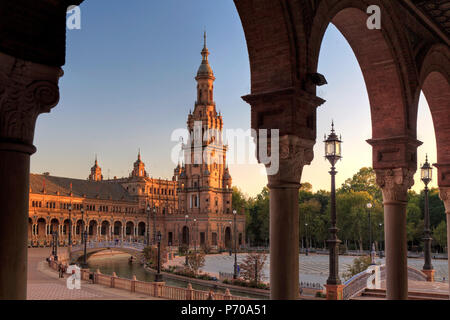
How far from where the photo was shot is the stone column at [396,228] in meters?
9.64

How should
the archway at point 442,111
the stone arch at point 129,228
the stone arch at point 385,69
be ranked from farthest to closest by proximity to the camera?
the stone arch at point 129,228 < the archway at point 442,111 < the stone arch at point 385,69

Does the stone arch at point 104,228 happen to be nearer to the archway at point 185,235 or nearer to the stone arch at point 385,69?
the archway at point 185,235

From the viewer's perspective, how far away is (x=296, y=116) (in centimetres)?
691

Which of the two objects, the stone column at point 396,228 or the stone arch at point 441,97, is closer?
the stone column at point 396,228

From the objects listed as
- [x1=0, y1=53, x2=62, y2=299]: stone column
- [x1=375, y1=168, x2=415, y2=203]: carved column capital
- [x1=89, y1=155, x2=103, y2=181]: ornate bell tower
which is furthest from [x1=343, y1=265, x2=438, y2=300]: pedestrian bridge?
[x1=89, y1=155, x2=103, y2=181]: ornate bell tower

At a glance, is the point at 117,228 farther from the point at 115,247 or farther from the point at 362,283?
the point at 362,283

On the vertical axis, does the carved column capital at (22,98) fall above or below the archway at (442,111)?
below

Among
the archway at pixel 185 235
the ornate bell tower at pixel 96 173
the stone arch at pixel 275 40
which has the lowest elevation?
the archway at pixel 185 235

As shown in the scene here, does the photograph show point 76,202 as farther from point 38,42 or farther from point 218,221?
point 38,42

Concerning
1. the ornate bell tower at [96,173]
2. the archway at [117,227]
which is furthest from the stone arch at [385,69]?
the ornate bell tower at [96,173]

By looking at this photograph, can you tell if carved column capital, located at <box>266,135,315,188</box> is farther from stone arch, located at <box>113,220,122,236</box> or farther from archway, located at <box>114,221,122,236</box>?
archway, located at <box>114,221,122,236</box>
